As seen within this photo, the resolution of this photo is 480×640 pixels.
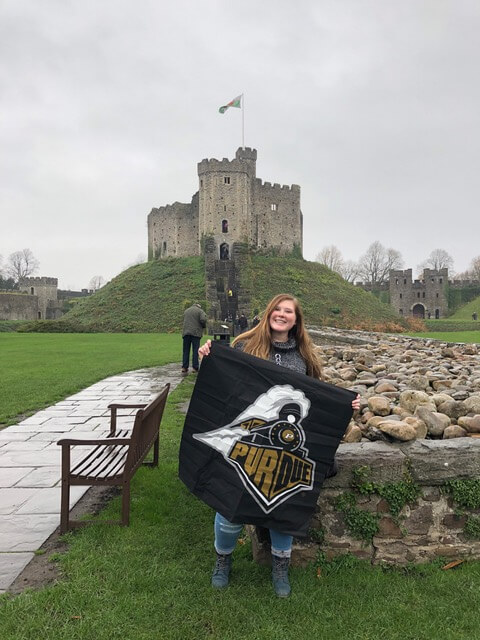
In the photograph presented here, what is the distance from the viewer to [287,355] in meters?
3.34

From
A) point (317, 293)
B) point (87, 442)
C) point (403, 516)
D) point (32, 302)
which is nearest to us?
point (403, 516)

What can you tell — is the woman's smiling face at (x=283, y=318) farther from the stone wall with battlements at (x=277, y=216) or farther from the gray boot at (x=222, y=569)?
the stone wall with battlements at (x=277, y=216)

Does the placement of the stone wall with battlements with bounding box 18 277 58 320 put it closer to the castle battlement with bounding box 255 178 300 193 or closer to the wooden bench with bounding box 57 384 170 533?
the castle battlement with bounding box 255 178 300 193

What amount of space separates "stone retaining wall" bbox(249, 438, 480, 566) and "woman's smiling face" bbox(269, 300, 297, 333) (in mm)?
964

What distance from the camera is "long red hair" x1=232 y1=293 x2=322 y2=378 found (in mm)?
3270

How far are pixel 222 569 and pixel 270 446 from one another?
84cm

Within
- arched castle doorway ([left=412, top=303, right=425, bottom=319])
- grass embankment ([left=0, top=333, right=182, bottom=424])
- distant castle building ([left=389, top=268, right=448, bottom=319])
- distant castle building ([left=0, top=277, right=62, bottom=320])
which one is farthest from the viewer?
arched castle doorway ([left=412, top=303, right=425, bottom=319])

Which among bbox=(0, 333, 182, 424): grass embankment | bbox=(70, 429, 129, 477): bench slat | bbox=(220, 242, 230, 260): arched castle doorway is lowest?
bbox=(0, 333, 182, 424): grass embankment

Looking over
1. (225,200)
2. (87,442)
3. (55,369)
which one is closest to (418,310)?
(225,200)

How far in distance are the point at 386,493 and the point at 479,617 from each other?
2.63 ft

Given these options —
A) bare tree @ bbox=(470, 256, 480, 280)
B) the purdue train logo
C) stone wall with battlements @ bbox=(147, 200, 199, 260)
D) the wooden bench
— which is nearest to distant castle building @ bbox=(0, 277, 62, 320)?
stone wall with battlements @ bbox=(147, 200, 199, 260)

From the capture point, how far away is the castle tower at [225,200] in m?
47.0

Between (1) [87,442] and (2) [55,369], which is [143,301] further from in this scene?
(1) [87,442]

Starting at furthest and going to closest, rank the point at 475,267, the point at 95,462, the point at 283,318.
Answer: the point at 475,267 < the point at 95,462 < the point at 283,318
